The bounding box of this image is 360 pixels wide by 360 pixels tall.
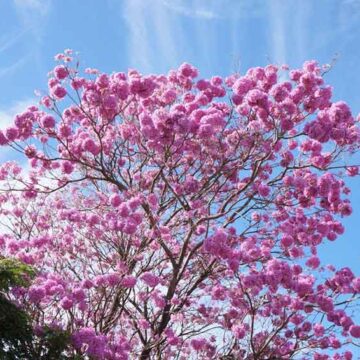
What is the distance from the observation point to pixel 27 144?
1009 centimetres

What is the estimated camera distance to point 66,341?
7617mm

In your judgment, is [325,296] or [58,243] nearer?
[325,296]

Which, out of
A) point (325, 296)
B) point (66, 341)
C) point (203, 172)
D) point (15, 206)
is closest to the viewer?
point (66, 341)

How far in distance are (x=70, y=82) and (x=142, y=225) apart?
267cm

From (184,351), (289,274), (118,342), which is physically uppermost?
(289,274)

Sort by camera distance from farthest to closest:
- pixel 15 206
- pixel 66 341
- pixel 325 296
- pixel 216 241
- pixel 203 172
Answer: pixel 15 206 < pixel 203 172 < pixel 325 296 < pixel 216 241 < pixel 66 341

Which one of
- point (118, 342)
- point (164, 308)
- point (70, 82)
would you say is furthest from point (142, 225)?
point (70, 82)

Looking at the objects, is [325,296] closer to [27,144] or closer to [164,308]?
[164,308]

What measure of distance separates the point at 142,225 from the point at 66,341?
2705mm

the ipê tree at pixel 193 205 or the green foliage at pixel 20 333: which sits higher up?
the ipê tree at pixel 193 205

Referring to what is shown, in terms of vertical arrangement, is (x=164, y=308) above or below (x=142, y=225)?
below

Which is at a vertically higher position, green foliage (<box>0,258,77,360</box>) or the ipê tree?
the ipê tree

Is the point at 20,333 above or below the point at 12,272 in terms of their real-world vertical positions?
below

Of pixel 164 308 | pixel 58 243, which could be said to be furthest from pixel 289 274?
pixel 58 243
